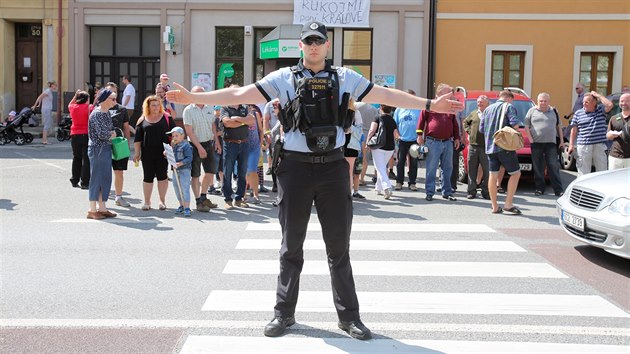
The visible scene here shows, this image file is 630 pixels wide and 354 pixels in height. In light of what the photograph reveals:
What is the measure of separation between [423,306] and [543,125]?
7902 mm

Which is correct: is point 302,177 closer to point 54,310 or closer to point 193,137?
point 54,310

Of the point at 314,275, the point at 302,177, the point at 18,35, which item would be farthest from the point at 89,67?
the point at 302,177

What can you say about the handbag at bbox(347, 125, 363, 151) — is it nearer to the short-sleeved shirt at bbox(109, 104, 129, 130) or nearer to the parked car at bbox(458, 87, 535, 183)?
the parked car at bbox(458, 87, 535, 183)

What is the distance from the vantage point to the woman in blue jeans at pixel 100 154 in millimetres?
9766

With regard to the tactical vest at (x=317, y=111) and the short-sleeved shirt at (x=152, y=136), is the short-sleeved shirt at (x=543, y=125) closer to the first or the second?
the short-sleeved shirt at (x=152, y=136)

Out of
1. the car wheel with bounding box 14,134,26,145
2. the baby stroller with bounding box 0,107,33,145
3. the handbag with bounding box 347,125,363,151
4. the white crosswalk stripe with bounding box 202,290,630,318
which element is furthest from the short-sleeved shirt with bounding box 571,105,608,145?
the car wheel with bounding box 14,134,26,145

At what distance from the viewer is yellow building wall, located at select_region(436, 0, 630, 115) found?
22547 millimetres

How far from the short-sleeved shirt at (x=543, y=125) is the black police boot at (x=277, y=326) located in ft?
29.1

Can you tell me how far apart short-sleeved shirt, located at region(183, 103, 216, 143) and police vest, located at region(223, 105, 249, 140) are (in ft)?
0.94

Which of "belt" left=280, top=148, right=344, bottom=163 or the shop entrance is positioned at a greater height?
the shop entrance

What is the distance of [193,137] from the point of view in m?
10.4

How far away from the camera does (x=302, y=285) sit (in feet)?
21.0

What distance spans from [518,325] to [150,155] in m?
6.56

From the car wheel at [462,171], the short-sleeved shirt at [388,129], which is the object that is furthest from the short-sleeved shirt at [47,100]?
the car wheel at [462,171]
